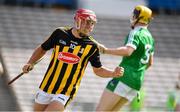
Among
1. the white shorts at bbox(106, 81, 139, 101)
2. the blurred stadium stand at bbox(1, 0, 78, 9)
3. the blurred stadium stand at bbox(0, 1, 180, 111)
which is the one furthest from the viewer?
the blurred stadium stand at bbox(1, 0, 78, 9)

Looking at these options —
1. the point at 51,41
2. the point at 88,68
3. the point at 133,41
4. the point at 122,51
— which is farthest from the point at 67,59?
the point at 88,68

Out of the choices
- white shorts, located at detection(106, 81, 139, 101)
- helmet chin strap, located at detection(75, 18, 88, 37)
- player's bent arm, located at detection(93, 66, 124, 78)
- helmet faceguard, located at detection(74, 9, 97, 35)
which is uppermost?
helmet faceguard, located at detection(74, 9, 97, 35)

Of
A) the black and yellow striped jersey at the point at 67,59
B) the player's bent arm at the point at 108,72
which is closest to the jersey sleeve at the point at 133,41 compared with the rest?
the player's bent arm at the point at 108,72

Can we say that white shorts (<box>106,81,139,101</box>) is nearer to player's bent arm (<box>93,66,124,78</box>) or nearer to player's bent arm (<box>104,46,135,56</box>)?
player's bent arm (<box>104,46,135,56</box>)

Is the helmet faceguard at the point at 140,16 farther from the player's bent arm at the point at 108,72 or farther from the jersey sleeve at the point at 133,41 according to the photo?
the player's bent arm at the point at 108,72

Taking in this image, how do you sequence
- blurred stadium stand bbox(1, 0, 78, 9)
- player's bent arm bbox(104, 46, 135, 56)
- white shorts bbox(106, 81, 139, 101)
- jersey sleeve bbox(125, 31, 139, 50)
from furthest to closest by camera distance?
blurred stadium stand bbox(1, 0, 78, 9) → white shorts bbox(106, 81, 139, 101) → jersey sleeve bbox(125, 31, 139, 50) → player's bent arm bbox(104, 46, 135, 56)

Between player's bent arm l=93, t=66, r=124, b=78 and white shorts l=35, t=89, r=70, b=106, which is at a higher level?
player's bent arm l=93, t=66, r=124, b=78

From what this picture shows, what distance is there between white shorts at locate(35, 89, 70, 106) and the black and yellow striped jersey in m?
0.03

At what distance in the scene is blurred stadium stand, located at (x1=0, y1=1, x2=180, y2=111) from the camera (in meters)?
13.1

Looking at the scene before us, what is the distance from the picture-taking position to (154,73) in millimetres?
14312

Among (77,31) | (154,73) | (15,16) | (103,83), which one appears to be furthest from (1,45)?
(77,31)

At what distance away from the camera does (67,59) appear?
7.33 meters

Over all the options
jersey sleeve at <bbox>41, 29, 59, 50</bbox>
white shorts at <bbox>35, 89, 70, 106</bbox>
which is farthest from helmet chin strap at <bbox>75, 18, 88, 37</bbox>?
white shorts at <bbox>35, 89, 70, 106</bbox>

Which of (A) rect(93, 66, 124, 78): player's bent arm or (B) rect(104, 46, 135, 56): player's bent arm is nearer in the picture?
(A) rect(93, 66, 124, 78): player's bent arm
